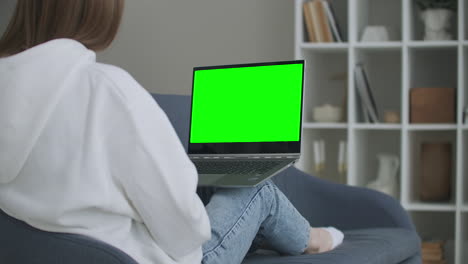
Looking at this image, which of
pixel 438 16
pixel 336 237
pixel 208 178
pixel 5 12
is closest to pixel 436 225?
pixel 438 16

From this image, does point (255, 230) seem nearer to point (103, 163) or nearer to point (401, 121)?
point (103, 163)

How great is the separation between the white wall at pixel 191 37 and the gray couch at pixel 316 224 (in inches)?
53.2

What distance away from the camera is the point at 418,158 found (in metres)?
3.42

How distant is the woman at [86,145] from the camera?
1.18 meters

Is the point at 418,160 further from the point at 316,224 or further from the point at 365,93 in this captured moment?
the point at 316,224

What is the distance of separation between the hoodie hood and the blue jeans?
48 centimetres

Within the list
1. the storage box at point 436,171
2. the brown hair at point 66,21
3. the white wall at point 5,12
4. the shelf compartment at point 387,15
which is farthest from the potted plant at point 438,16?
the white wall at point 5,12

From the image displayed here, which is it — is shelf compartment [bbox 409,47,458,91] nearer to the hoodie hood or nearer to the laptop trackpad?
the laptop trackpad

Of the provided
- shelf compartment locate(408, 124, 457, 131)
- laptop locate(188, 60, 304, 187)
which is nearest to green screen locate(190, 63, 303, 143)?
laptop locate(188, 60, 304, 187)

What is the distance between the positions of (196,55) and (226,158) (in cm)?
183

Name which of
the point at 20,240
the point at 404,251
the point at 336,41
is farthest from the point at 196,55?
the point at 20,240

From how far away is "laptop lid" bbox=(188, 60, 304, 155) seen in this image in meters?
2.05

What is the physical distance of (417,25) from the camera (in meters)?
3.34

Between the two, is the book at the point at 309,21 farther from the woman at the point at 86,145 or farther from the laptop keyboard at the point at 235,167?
the woman at the point at 86,145
